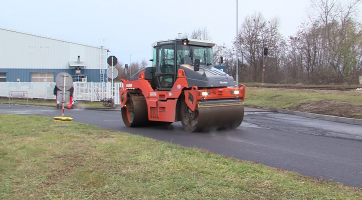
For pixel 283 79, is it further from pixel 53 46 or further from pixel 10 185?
pixel 10 185

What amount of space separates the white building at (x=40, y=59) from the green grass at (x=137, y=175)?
105 feet

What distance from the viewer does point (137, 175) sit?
482 cm

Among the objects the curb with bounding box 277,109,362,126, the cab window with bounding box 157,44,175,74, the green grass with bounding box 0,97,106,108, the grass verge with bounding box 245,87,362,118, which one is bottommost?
the curb with bounding box 277,109,362,126

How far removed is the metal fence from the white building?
6473mm

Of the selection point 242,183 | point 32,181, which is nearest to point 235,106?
point 242,183

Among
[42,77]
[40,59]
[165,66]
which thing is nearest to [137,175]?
[165,66]

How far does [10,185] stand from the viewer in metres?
4.45

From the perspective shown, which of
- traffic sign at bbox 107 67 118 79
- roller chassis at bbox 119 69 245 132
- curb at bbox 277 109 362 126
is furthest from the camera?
traffic sign at bbox 107 67 118 79

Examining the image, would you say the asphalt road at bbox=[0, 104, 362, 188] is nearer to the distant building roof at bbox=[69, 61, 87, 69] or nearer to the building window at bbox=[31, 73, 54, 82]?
the distant building roof at bbox=[69, 61, 87, 69]

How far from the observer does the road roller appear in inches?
378

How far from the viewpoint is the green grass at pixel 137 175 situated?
4109 mm

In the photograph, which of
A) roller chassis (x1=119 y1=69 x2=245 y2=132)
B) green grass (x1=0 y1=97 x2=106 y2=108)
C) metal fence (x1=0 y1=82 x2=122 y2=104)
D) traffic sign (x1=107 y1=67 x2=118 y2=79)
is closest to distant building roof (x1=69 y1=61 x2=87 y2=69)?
metal fence (x1=0 y1=82 x2=122 y2=104)

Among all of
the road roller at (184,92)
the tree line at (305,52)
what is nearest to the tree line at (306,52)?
the tree line at (305,52)

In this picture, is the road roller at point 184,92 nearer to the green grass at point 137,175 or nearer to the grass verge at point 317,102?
the green grass at point 137,175
